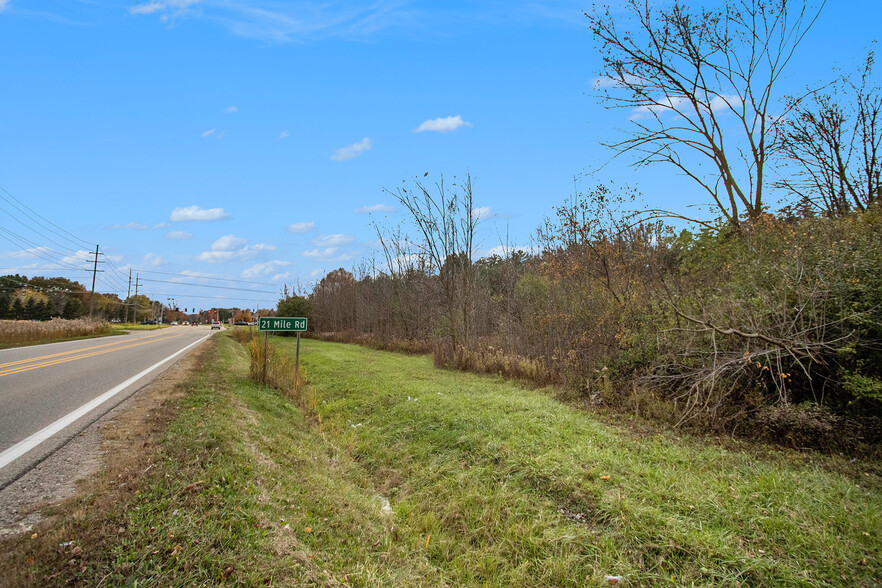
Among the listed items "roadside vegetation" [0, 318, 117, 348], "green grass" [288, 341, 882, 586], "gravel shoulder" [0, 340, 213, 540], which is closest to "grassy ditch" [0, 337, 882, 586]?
"green grass" [288, 341, 882, 586]

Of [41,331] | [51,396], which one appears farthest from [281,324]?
A: [41,331]

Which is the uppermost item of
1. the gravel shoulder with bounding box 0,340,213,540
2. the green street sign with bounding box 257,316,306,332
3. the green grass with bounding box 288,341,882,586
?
the green street sign with bounding box 257,316,306,332

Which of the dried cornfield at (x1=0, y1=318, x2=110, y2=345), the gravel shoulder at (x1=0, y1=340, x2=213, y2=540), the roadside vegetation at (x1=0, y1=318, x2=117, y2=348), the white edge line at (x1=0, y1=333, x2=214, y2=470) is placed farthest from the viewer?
the dried cornfield at (x1=0, y1=318, x2=110, y2=345)

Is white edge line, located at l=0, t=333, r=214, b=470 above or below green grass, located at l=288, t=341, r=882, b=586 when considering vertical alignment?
above

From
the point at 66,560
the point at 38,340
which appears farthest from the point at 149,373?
the point at 38,340

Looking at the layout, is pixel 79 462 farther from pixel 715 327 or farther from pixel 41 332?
pixel 41 332

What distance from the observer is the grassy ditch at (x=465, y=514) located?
309 cm

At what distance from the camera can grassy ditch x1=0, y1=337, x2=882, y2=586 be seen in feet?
10.2

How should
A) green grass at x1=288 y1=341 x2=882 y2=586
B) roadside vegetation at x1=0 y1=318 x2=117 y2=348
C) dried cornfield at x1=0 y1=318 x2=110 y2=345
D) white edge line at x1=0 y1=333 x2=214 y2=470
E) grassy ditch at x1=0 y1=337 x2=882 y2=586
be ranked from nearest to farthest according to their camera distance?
grassy ditch at x1=0 y1=337 x2=882 y2=586 < green grass at x1=288 y1=341 x2=882 y2=586 < white edge line at x1=0 y1=333 x2=214 y2=470 < roadside vegetation at x1=0 y1=318 x2=117 y2=348 < dried cornfield at x1=0 y1=318 x2=110 y2=345

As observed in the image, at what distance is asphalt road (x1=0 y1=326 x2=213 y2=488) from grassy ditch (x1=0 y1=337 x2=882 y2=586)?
1.09 metres

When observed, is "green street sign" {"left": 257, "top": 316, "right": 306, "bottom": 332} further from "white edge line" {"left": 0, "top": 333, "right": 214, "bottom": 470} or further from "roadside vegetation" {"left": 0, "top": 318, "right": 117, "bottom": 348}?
"roadside vegetation" {"left": 0, "top": 318, "right": 117, "bottom": 348}

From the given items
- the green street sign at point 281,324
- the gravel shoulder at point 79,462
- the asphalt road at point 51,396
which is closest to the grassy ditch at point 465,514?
the gravel shoulder at point 79,462

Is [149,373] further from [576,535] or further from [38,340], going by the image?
[38,340]

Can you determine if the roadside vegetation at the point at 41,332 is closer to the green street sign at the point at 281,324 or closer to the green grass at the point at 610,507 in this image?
the green street sign at the point at 281,324
